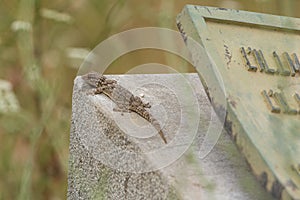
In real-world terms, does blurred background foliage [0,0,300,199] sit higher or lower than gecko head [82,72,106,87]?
lower

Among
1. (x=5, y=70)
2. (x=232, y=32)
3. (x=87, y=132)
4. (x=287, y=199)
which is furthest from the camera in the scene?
(x=5, y=70)

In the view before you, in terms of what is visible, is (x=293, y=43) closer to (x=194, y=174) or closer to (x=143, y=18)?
(x=194, y=174)

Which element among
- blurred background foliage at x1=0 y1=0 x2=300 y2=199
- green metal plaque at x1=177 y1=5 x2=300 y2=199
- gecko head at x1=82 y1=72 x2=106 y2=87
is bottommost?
blurred background foliage at x1=0 y1=0 x2=300 y2=199

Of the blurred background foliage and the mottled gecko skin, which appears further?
the blurred background foliage

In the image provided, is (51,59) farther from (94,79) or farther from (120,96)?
(120,96)

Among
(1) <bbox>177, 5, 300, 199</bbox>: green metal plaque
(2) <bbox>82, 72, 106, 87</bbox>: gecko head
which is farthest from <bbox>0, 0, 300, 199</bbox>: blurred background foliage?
(1) <bbox>177, 5, 300, 199</bbox>: green metal plaque

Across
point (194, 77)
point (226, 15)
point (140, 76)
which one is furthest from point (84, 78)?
point (226, 15)

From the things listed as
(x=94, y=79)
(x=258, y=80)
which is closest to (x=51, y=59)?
(x=94, y=79)

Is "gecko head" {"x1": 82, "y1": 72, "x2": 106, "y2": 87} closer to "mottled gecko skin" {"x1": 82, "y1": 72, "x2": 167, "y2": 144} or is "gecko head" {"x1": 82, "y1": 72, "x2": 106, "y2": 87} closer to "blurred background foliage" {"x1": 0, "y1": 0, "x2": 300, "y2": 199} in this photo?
"mottled gecko skin" {"x1": 82, "y1": 72, "x2": 167, "y2": 144}
